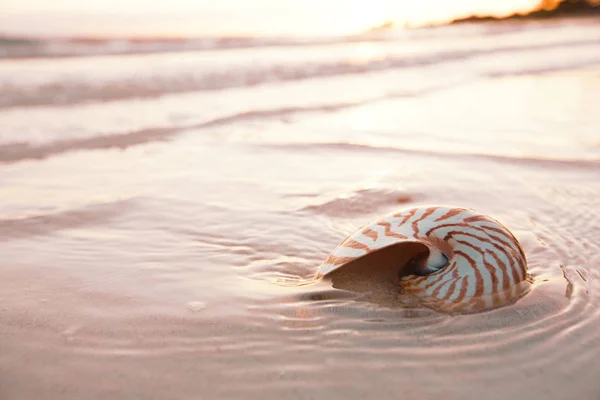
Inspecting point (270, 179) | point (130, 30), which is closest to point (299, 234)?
point (270, 179)

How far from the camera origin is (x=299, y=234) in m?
3.61

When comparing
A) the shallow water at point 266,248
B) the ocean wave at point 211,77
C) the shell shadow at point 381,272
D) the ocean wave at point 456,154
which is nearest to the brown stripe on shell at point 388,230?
the shell shadow at point 381,272

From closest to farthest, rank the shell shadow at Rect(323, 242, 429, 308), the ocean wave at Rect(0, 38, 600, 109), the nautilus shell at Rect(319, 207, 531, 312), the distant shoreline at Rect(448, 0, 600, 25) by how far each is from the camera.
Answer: the nautilus shell at Rect(319, 207, 531, 312) → the shell shadow at Rect(323, 242, 429, 308) → the ocean wave at Rect(0, 38, 600, 109) → the distant shoreline at Rect(448, 0, 600, 25)

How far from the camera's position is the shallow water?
7.13ft

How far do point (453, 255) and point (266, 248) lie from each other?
3.69 feet

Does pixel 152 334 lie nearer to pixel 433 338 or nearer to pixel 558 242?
pixel 433 338

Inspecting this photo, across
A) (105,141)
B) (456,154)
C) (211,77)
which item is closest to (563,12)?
(211,77)

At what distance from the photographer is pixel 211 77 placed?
34.4ft

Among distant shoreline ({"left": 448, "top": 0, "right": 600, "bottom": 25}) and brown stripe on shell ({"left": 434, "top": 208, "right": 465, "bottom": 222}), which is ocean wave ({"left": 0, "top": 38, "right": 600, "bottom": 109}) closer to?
brown stripe on shell ({"left": 434, "top": 208, "right": 465, "bottom": 222})

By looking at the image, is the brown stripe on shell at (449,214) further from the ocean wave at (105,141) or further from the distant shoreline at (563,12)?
the distant shoreline at (563,12)

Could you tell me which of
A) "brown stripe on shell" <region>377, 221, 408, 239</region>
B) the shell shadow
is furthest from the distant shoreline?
"brown stripe on shell" <region>377, 221, 408, 239</region>

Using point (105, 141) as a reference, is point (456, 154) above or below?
below

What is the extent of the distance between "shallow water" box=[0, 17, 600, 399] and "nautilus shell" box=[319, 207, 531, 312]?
0.08m

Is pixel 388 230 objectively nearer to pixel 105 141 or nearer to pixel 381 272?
pixel 381 272
